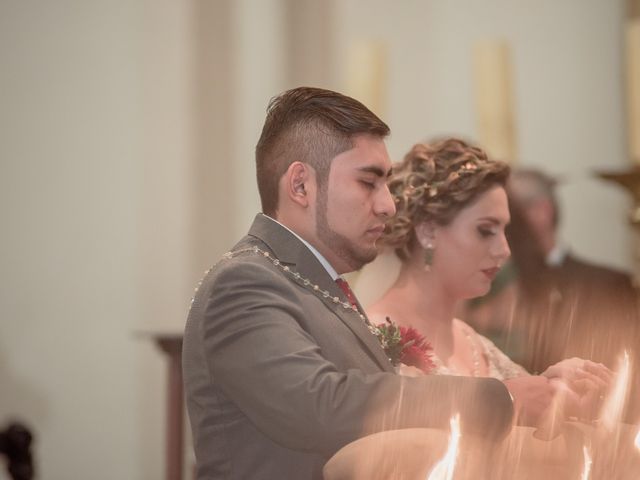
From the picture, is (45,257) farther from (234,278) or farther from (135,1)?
(234,278)

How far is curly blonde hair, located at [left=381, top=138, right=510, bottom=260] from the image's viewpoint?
10.3ft

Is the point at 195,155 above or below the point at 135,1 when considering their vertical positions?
below

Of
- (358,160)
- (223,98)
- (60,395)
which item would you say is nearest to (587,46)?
(223,98)

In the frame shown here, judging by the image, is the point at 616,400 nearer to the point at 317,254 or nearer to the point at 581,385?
the point at 581,385

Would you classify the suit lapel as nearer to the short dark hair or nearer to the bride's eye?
the short dark hair

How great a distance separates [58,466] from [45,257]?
3.96 feet

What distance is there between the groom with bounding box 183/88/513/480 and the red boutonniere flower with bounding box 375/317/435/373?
12.0 inches

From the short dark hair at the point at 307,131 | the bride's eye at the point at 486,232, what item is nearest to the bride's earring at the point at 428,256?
the bride's eye at the point at 486,232

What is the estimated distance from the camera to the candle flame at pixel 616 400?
225 cm

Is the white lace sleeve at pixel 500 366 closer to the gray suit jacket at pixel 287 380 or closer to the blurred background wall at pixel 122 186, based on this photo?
the gray suit jacket at pixel 287 380

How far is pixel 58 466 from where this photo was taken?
6.29 m

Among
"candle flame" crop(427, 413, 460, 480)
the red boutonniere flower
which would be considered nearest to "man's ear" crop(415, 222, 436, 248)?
the red boutonniere flower

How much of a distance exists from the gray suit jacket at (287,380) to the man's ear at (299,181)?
0.08 meters

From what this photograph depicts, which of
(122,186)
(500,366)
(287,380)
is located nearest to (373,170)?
(287,380)
